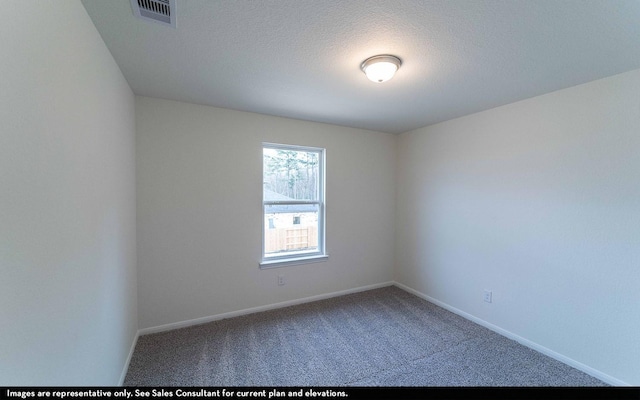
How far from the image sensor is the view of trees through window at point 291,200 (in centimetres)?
318

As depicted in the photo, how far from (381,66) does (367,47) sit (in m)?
0.18

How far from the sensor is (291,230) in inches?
132

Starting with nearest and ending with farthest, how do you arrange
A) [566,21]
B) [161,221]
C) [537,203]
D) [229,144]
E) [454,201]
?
[566,21] → [537,203] → [161,221] → [229,144] → [454,201]

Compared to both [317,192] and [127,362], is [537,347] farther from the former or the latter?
[127,362]

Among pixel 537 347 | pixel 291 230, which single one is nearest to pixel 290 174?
pixel 291 230

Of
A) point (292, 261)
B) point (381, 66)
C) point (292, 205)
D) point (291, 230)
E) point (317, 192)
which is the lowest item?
point (292, 261)

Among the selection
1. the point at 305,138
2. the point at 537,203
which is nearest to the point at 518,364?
the point at 537,203

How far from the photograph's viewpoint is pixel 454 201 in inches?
124

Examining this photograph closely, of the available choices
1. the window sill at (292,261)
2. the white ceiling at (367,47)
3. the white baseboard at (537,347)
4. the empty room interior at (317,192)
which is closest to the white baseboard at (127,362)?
the empty room interior at (317,192)

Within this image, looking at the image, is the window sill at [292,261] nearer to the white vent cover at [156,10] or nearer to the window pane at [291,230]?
the window pane at [291,230]

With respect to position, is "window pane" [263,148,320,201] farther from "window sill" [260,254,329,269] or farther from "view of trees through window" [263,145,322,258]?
"window sill" [260,254,329,269]

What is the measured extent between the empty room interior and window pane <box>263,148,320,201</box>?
0.03 meters
